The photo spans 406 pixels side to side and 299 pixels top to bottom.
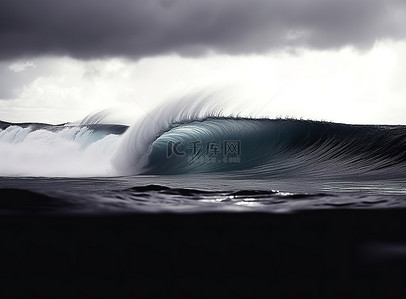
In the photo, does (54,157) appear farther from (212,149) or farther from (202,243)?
(202,243)

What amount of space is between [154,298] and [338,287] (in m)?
1.02

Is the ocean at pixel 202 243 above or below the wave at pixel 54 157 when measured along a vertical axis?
below

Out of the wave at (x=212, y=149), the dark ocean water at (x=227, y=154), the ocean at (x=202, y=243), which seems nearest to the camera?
the ocean at (x=202, y=243)

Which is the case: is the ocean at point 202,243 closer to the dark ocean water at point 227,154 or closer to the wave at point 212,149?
the dark ocean water at point 227,154

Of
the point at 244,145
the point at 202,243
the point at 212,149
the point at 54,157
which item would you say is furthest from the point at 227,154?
the point at 202,243

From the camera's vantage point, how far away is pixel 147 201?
170 inches

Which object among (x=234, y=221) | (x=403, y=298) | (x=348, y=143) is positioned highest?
(x=348, y=143)

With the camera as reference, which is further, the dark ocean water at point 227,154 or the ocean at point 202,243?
the dark ocean water at point 227,154

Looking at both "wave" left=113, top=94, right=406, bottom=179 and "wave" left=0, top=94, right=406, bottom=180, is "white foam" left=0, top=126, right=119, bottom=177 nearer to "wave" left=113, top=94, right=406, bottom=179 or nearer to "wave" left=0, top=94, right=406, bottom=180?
"wave" left=0, top=94, right=406, bottom=180

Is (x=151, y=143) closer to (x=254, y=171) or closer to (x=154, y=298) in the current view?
(x=254, y=171)

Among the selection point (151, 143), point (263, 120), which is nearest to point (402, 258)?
point (151, 143)

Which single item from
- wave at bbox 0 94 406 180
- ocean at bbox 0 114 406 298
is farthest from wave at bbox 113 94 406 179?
ocean at bbox 0 114 406 298

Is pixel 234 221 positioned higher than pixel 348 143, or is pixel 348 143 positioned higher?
pixel 348 143

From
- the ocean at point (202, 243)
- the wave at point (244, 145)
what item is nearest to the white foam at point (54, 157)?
the wave at point (244, 145)
